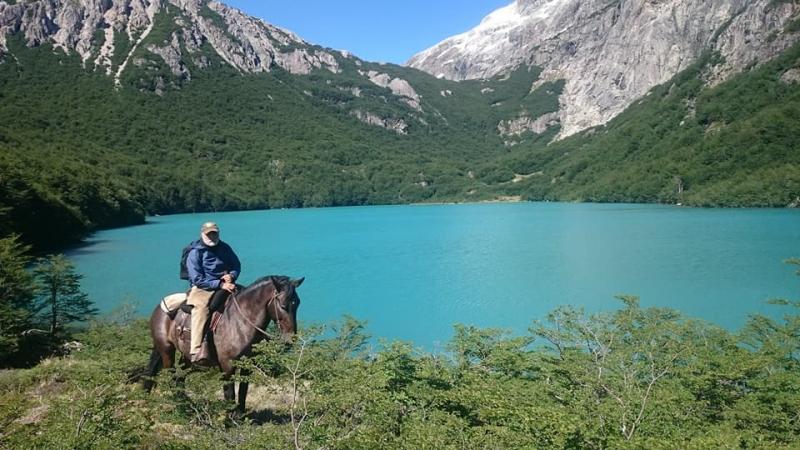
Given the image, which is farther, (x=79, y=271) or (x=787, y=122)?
(x=787, y=122)

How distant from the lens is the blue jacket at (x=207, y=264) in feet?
27.9

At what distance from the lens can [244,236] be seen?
229ft

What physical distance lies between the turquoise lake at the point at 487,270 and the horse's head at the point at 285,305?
734cm

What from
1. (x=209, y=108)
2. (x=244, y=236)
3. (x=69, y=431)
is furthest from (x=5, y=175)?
(x=209, y=108)

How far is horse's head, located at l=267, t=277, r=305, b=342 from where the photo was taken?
8.01 m

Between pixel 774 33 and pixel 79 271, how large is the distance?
176 metres

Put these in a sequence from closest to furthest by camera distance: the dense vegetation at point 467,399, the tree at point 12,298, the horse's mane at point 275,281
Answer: the dense vegetation at point 467,399
the horse's mane at point 275,281
the tree at point 12,298

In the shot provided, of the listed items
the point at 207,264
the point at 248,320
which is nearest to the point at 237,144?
the point at 207,264

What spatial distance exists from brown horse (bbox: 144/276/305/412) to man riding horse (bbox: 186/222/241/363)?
0.73ft

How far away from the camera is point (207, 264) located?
862 centimetres

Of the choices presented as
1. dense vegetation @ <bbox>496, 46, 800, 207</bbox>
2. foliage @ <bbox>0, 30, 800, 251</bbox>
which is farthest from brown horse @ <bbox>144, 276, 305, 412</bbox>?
dense vegetation @ <bbox>496, 46, 800, 207</bbox>

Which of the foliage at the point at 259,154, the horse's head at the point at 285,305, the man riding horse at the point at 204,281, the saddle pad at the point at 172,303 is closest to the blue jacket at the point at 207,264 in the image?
the man riding horse at the point at 204,281

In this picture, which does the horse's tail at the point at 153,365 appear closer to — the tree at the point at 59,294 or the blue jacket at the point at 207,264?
the blue jacket at the point at 207,264

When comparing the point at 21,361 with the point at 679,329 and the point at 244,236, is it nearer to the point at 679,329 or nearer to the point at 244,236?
the point at 679,329
